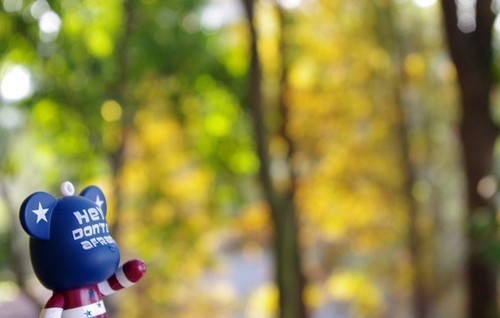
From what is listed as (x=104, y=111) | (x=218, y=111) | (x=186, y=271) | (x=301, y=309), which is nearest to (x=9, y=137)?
(x=104, y=111)

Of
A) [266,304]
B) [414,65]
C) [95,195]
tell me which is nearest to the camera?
[95,195]

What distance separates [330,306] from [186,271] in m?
3.65

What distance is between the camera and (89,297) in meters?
1.30

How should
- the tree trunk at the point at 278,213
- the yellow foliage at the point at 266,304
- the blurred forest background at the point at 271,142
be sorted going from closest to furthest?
the blurred forest background at the point at 271,142, the tree trunk at the point at 278,213, the yellow foliage at the point at 266,304

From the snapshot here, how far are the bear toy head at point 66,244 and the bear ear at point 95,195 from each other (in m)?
0.07

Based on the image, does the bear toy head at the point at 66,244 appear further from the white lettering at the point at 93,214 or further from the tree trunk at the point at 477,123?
the tree trunk at the point at 477,123

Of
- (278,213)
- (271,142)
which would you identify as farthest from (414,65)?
(278,213)

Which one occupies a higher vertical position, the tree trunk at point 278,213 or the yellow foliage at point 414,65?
the yellow foliage at point 414,65

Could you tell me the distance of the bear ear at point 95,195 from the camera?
140 cm

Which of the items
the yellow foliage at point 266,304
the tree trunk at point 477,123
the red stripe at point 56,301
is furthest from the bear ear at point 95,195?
the yellow foliage at point 266,304

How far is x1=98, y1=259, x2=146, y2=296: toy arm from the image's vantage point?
1.32 meters

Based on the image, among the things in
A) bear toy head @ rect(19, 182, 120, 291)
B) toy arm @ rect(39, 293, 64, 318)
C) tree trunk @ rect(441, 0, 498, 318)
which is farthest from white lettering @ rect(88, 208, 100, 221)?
tree trunk @ rect(441, 0, 498, 318)

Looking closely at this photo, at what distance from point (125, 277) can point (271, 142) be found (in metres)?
3.03

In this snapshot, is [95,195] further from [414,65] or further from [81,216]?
[414,65]
